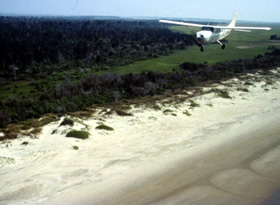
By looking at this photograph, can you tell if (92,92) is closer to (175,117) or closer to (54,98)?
(54,98)

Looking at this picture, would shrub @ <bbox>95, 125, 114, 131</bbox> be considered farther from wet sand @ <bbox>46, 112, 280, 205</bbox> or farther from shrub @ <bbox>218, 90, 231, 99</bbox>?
shrub @ <bbox>218, 90, 231, 99</bbox>

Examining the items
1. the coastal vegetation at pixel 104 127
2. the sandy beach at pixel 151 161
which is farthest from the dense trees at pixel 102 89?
the coastal vegetation at pixel 104 127

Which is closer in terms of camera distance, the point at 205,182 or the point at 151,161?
the point at 205,182

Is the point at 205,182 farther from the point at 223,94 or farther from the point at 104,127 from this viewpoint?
the point at 223,94

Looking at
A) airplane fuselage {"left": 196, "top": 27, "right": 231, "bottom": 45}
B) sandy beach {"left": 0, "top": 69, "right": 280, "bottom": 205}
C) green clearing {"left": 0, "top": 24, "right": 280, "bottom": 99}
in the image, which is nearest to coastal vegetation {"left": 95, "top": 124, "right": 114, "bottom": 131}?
sandy beach {"left": 0, "top": 69, "right": 280, "bottom": 205}

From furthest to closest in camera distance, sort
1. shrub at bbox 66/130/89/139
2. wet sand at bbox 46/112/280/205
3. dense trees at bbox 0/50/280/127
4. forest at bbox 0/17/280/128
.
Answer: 1. forest at bbox 0/17/280/128
2. dense trees at bbox 0/50/280/127
3. shrub at bbox 66/130/89/139
4. wet sand at bbox 46/112/280/205

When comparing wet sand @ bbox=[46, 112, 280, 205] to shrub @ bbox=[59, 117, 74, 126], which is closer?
wet sand @ bbox=[46, 112, 280, 205]

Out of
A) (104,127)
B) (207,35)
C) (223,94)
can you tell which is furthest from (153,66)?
(104,127)

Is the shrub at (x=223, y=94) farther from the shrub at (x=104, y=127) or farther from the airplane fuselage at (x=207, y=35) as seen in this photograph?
the shrub at (x=104, y=127)
